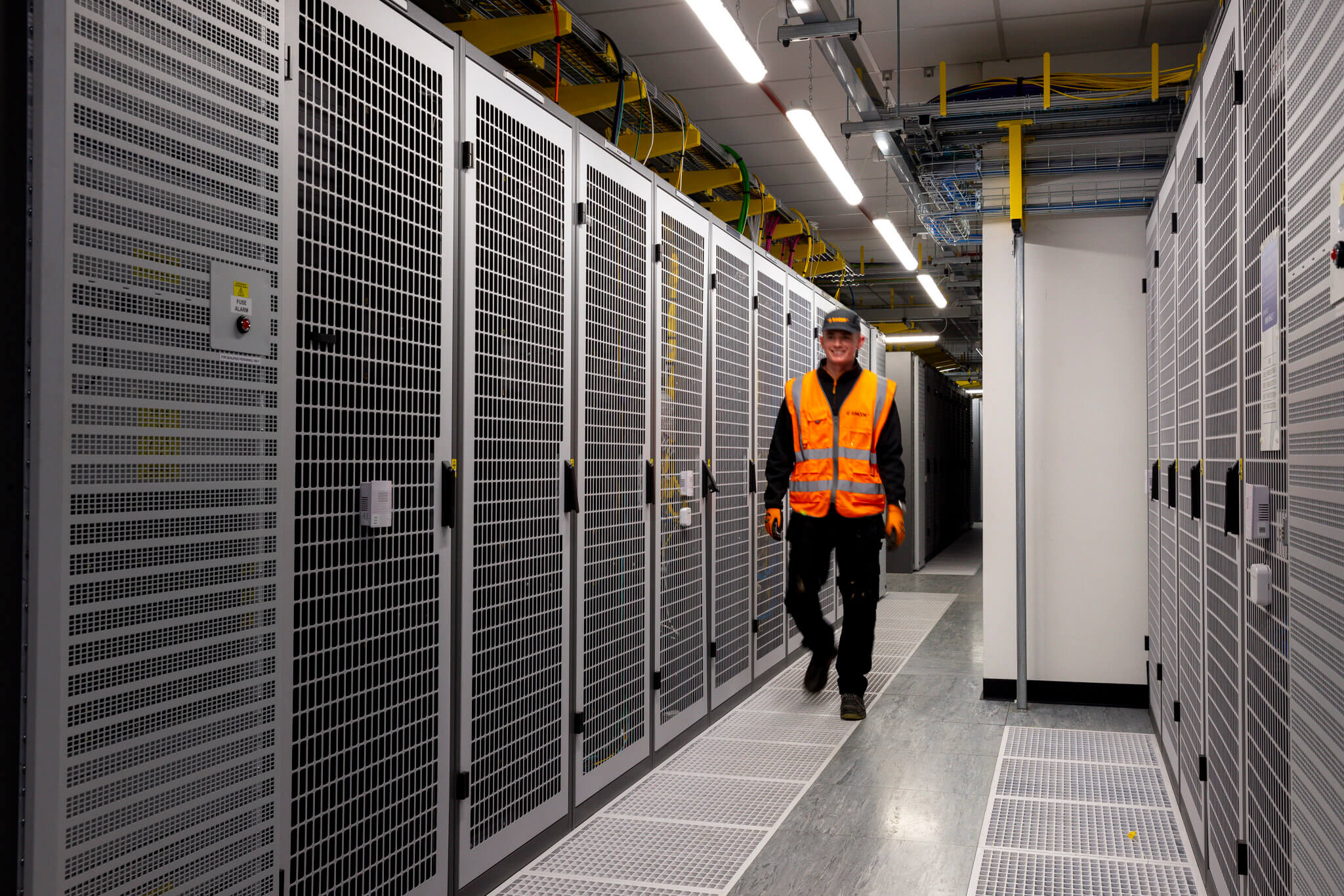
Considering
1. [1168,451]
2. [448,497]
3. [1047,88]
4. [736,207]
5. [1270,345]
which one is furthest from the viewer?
[736,207]

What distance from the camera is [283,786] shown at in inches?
75.1

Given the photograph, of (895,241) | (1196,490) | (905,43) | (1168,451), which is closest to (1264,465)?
(1196,490)

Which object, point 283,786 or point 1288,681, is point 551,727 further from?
point 1288,681

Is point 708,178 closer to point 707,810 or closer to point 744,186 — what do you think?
point 744,186

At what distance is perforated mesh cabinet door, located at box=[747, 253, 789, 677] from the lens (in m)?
5.29

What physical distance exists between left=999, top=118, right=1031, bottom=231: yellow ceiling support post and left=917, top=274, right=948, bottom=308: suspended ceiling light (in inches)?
167

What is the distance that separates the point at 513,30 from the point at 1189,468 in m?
2.78

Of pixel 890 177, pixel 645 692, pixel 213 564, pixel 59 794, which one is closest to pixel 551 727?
pixel 645 692

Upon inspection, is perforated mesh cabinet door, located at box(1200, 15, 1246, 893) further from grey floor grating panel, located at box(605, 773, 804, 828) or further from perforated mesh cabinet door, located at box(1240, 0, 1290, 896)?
grey floor grating panel, located at box(605, 773, 804, 828)

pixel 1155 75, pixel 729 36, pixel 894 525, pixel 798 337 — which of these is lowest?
pixel 894 525

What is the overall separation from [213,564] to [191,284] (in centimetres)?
49

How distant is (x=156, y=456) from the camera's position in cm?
163

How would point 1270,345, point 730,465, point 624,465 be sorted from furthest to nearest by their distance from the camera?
point 730,465 < point 624,465 < point 1270,345

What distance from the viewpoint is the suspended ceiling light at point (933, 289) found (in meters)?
9.11
